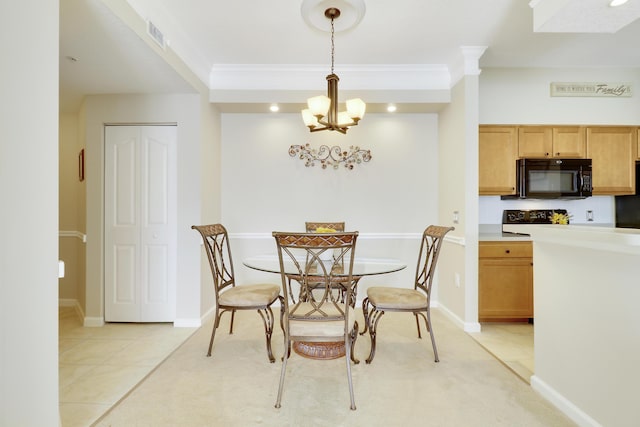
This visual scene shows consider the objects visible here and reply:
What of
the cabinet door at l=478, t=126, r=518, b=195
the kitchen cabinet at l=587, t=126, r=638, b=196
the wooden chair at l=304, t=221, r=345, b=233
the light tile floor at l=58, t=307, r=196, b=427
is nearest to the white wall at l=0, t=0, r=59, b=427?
the light tile floor at l=58, t=307, r=196, b=427

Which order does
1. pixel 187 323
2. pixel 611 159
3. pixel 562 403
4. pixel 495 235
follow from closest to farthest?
pixel 562 403 → pixel 187 323 → pixel 495 235 → pixel 611 159

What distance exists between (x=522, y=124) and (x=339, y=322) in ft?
10.3

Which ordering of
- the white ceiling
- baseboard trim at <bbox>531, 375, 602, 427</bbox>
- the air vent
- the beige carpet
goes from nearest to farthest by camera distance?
baseboard trim at <bbox>531, 375, 602, 427</bbox>, the beige carpet, the white ceiling, the air vent

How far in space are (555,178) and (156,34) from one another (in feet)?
13.0

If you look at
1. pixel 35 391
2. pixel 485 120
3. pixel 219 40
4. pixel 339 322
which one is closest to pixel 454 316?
pixel 339 322

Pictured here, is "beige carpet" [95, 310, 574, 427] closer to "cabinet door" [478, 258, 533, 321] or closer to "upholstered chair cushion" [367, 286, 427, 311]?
"upholstered chair cushion" [367, 286, 427, 311]

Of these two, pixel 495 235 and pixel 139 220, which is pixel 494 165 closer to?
pixel 495 235

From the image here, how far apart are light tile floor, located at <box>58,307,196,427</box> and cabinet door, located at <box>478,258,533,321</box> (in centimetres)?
289

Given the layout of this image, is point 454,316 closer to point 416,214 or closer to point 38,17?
point 416,214

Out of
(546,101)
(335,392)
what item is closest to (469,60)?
(546,101)

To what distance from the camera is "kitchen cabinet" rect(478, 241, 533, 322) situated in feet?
10.7

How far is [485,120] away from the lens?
366cm

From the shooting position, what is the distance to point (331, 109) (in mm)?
2572

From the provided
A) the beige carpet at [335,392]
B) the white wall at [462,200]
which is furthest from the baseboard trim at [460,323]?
the beige carpet at [335,392]
